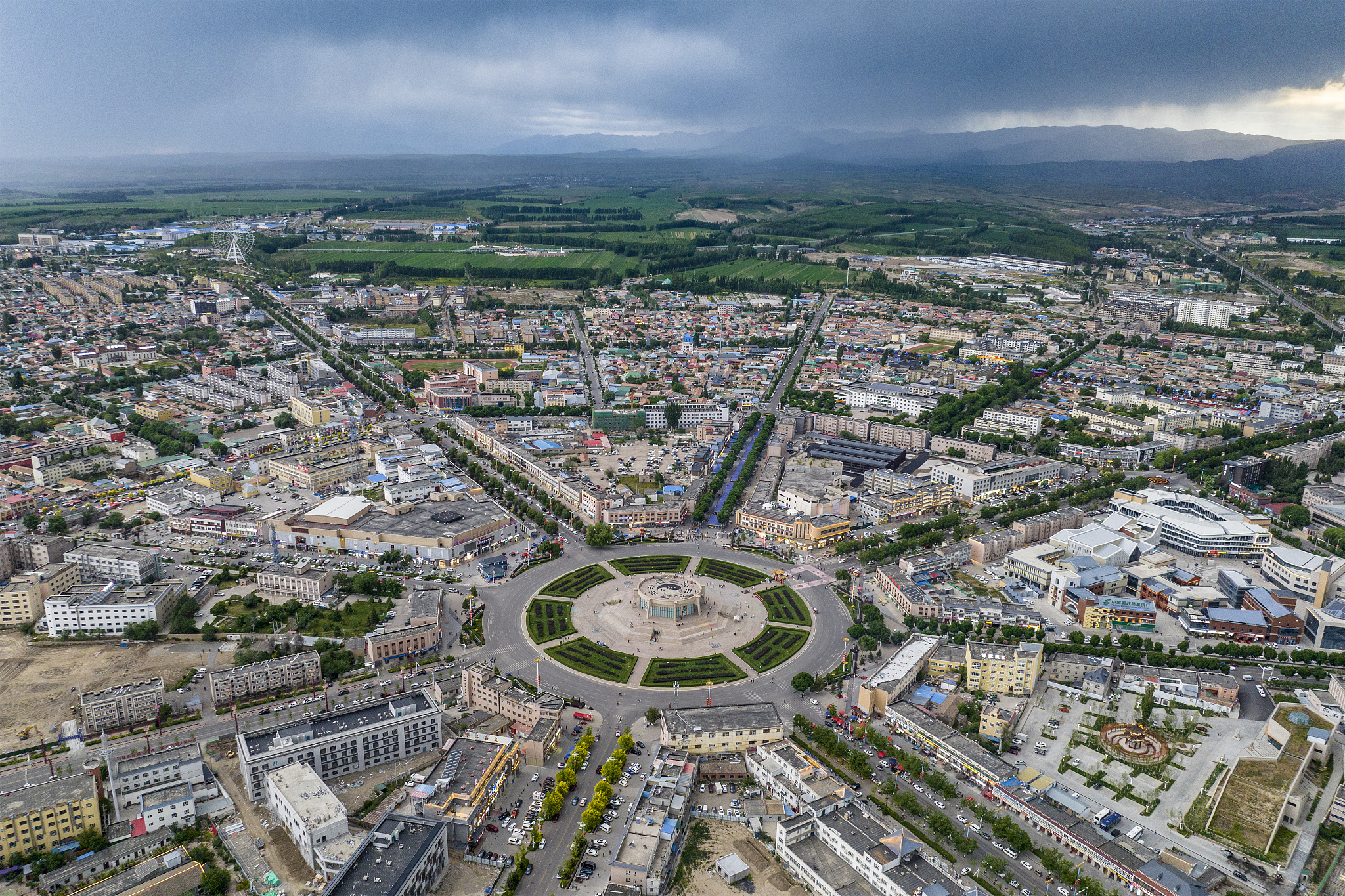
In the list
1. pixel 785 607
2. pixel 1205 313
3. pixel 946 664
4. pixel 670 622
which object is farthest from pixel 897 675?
pixel 1205 313

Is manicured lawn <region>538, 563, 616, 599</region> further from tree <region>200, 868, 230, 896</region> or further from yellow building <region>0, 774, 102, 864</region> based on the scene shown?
yellow building <region>0, 774, 102, 864</region>

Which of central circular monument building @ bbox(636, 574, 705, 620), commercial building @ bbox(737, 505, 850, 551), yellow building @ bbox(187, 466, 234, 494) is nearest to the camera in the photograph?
central circular monument building @ bbox(636, 574, 705, 620)

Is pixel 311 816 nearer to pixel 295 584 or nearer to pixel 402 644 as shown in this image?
pixel 402 644

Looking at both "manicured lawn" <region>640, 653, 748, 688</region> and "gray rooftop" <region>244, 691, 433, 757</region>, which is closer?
"gray rooftop" <region>244, 691, 433, 757</region>

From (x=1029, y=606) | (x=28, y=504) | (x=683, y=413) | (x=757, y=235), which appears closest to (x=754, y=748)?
(x=1029, y=606)

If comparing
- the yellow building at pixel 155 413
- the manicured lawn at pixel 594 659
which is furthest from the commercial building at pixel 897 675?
the yellow building at pixel 155 413

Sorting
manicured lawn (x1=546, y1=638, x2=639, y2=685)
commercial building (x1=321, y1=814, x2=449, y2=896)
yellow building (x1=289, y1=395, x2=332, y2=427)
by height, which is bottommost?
manicured lawn (x1=546, y1=638, x2=639, y2=685)

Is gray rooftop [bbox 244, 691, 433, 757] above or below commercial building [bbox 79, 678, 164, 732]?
above

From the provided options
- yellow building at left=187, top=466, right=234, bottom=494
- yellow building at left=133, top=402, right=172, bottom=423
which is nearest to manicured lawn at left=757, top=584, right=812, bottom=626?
yellow building at left=187, top=466, right=234, bottom=494
